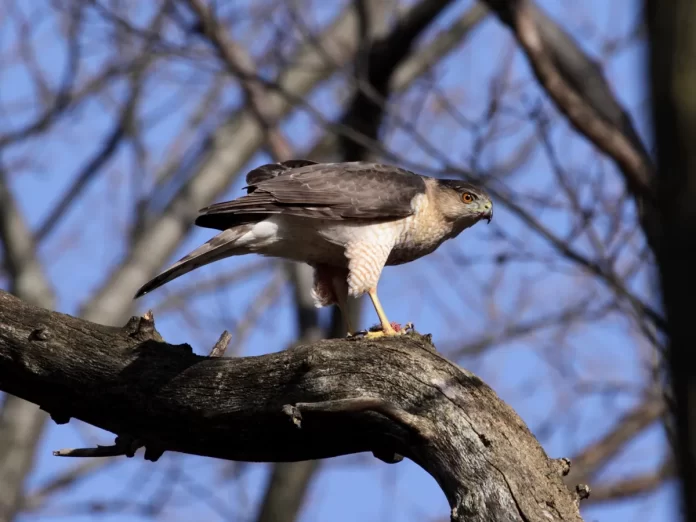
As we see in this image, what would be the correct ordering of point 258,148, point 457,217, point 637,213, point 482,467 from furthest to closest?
point 258,148 → point 457,217 → point 637,213 → point 482,467

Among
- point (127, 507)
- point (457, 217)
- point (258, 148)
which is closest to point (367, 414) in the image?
point (457, 217)

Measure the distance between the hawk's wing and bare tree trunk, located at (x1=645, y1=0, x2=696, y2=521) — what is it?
3.81 m

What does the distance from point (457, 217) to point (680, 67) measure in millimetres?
4496

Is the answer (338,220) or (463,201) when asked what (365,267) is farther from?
(463,201)

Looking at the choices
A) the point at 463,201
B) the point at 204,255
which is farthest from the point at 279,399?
the point at 463,201

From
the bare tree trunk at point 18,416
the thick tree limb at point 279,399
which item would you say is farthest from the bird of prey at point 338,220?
the bare tree trunk at point 18,416

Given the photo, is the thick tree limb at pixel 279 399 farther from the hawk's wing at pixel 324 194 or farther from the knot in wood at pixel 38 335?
the hawk's wing at pixel 324 194

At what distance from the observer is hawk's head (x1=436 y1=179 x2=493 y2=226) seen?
654 centimetres

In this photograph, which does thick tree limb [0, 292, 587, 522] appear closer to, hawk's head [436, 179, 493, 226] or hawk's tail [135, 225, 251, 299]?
hawk's tail [135, 225, 251, 299]

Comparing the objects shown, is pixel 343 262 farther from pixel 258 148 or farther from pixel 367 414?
pixel 258 148

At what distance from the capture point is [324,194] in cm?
600

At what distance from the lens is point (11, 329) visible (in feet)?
14.6

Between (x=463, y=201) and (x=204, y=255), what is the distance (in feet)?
6.78

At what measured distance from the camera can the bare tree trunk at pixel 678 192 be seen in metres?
1.87
